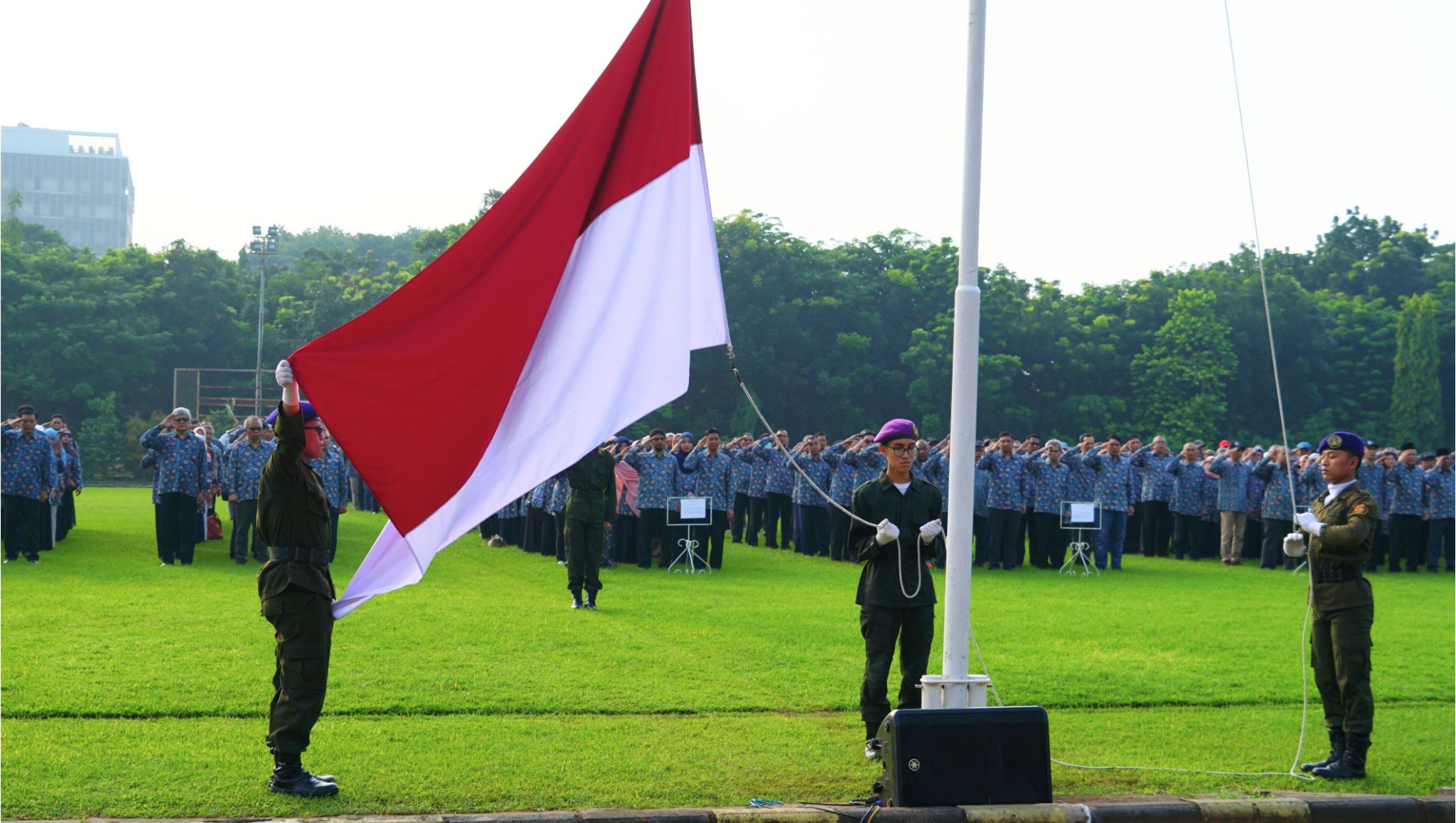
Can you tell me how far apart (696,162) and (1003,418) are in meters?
54.1

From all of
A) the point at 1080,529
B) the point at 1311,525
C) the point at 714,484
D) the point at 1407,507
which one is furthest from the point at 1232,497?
the point at 1311,525

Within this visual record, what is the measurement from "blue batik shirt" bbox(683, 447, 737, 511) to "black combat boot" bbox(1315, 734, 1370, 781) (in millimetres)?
13076

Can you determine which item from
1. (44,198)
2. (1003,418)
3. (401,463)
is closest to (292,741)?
(401,463)

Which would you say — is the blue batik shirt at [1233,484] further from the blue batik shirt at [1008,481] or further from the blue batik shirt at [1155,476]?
the blue batik shirt at [1008,481]

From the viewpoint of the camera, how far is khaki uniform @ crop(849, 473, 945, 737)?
811 cm

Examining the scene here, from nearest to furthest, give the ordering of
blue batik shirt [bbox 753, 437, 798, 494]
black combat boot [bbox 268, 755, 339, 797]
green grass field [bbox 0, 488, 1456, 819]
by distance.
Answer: black combat boot [bbox 268, 755, 339, 797]
green grass field [bbox 0, 488, 1456, 819]
blue batik shirt [bbox 753, 437, 798, 494]

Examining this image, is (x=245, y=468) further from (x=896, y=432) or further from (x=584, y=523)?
(x=896, y=432)

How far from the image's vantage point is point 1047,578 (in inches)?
779

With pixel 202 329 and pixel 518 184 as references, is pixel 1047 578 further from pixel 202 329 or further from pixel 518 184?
pixel 202 329

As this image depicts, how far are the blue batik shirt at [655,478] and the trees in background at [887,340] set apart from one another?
32.0 meters

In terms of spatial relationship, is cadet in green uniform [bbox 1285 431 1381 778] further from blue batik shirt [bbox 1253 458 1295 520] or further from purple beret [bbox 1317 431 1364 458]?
blue batik shirt [bbox 1253 458 1295 520]

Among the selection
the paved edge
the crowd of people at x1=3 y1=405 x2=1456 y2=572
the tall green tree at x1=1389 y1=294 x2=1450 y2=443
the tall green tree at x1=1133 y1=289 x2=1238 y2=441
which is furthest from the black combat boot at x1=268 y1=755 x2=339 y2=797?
the tall green tree at x1=1389 y1=294 x2=1450 y2=443

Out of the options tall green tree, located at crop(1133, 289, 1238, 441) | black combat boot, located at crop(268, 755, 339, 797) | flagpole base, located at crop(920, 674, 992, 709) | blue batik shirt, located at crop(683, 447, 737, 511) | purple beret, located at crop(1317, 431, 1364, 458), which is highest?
tall green tree, located at crop(1133, 289, 1238, 441)

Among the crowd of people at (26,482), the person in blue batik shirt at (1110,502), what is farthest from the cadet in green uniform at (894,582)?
the person in blue batik shirt at (1110,502)
